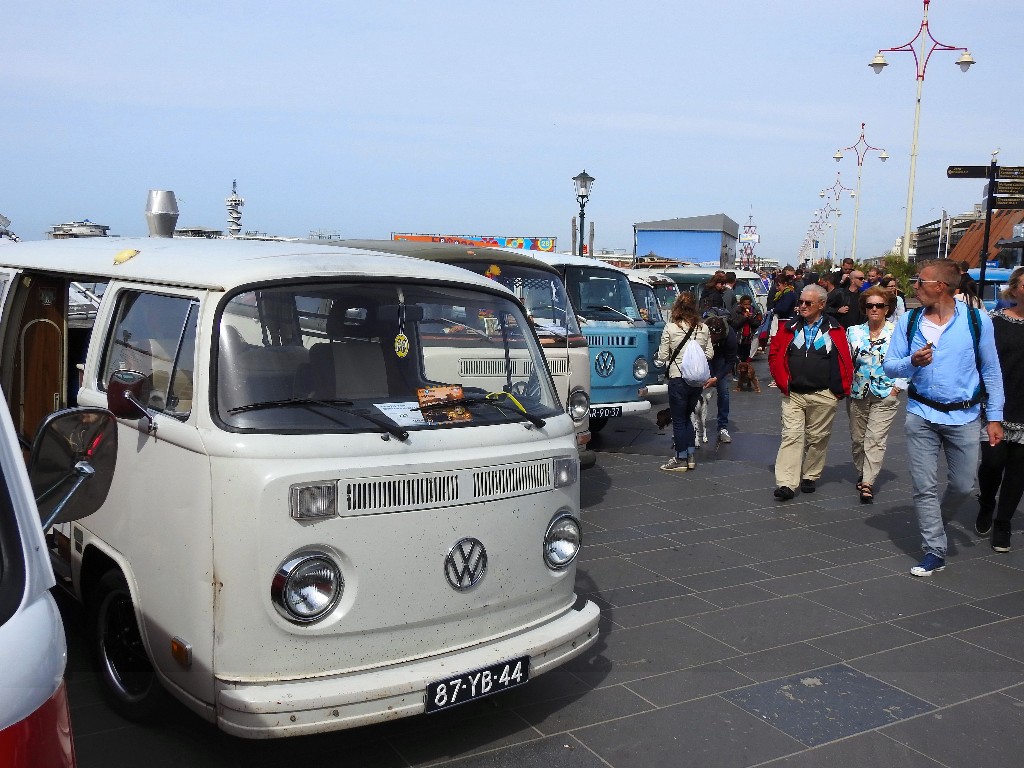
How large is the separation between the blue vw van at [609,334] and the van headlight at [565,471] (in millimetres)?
6438

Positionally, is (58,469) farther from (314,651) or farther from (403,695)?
(403,695)

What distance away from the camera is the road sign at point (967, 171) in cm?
1939

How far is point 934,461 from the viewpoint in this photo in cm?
663

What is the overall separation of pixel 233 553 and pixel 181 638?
45 centimetres

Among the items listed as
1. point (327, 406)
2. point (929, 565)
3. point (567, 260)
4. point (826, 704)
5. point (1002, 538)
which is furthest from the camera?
point (567, 260)

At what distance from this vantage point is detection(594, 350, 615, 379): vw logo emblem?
444 inches

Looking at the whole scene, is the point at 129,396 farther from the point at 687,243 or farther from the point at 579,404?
the point at 687,243

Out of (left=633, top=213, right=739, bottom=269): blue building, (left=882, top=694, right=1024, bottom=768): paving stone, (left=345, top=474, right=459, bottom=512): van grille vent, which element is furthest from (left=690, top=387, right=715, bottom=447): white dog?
(left=633, top=213, right=739, bottom=269): blue building

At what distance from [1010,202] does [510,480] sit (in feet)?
59.0

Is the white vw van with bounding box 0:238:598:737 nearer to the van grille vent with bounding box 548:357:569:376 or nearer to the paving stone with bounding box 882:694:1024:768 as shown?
the paving stone with bounding box 882:694:1024:768

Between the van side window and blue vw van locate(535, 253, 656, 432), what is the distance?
6.88 metres

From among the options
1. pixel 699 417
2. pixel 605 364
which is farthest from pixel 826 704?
pixel 605 364

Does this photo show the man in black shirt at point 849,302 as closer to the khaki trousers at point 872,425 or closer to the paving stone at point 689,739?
the khaki trousers at point 872,425

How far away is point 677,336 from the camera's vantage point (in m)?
10.1
